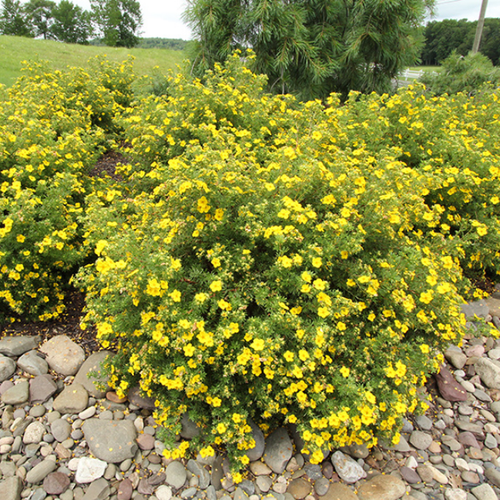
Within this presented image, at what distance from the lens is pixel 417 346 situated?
241 centimetres

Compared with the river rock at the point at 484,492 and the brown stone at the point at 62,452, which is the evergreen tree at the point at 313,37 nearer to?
the river rock at the point at 484,492

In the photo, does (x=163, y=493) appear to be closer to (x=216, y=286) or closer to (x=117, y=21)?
(x=216, y=286)

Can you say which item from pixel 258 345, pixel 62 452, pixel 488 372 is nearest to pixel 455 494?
pixel 488 372

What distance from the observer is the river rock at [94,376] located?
99.7 inches

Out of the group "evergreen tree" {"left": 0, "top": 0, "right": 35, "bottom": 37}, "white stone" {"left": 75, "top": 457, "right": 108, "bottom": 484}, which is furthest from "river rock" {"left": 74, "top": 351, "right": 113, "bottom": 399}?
"evergreen tree" {"left": 0, "top": 0, "right": 35, "bottom": 37}

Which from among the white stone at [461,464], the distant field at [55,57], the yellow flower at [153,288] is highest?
the distant field at [55,57]

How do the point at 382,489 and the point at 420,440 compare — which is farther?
the point at 420,440

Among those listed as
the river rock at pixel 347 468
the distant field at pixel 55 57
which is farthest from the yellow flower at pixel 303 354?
the distant field at pixel 55 57

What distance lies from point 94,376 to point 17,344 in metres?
0.81

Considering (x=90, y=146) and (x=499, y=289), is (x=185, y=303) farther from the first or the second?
(x=499, y=289)

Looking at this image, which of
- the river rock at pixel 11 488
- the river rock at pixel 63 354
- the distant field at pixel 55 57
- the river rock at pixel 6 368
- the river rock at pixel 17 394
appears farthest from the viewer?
the distant field at pixel 55 57

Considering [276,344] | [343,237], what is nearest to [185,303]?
[276,344]

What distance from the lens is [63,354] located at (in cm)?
278

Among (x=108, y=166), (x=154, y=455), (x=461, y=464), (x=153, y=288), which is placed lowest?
(x=461, y=464)
